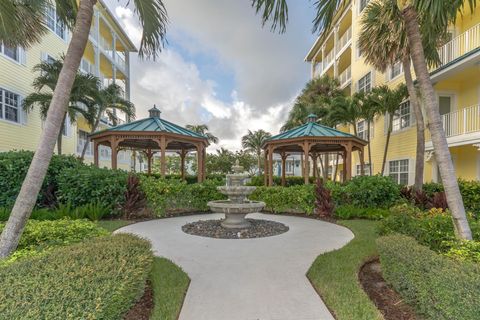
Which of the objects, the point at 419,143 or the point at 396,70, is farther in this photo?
the point at 396,70

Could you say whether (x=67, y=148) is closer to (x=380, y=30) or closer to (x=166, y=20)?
(x=166, y=20)

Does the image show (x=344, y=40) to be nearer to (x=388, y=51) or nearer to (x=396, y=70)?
(x=396, y=70)

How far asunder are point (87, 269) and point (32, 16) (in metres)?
9.35

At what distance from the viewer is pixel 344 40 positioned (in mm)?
24844

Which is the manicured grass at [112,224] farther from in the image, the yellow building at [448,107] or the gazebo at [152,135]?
the yellow building at [448,107]

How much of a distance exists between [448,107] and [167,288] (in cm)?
1614

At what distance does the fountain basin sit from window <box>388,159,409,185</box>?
11.6 metres

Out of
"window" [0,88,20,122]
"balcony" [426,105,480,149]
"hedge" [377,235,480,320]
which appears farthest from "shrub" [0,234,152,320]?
"window" [0,88,20,122]

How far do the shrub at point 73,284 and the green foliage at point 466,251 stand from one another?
4073mm

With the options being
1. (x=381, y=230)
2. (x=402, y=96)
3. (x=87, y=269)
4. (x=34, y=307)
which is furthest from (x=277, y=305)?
(x=402, y=96)

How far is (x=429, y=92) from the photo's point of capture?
4418 millimetres

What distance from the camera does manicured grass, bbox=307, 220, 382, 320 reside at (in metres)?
3.35

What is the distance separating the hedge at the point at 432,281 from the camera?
2594 mm

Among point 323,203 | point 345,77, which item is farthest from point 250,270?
point 345,77
